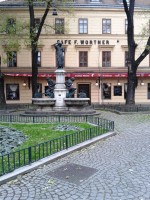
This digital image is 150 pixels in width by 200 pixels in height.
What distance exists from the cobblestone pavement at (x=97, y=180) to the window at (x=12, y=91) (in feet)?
71.2

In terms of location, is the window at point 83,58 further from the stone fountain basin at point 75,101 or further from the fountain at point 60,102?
the stone fountain basin at point 75,101

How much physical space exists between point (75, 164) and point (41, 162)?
3.17ft

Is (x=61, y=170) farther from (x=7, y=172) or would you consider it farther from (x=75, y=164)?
(x=7, y=172)

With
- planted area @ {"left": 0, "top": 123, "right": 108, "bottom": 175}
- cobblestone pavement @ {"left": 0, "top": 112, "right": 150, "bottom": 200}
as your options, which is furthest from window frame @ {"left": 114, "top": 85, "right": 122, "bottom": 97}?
cobblestone pavement @ {"left": 0, "top": 112, "right": 150, "bottom": 200}

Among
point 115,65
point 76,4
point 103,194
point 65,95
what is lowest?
point 103,194

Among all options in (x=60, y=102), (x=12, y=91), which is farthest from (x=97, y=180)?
(x=12, y=91)

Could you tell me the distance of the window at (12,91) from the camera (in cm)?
2871

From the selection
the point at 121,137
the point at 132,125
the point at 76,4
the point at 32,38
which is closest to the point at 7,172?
the point at 121,137

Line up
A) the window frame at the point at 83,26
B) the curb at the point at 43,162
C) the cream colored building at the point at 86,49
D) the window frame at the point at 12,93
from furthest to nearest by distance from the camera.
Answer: the window frame at the point at 12,93 < the window frame at the point at 83,26 < the cream colored building at the point at 86,49 < the curb at the point at 43,162

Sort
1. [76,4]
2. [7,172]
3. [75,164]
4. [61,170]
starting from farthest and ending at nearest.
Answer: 1. [76,4]
2. [75,164]
3. [61,170]
4. [7,172]

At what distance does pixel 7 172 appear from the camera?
586cm

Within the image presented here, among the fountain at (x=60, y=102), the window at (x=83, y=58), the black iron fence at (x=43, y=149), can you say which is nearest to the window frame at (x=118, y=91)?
the window at (x=83, y=58)

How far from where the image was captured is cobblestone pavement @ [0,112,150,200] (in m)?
5.05

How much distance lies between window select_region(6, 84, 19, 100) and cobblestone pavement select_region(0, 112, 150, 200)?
854 inches
